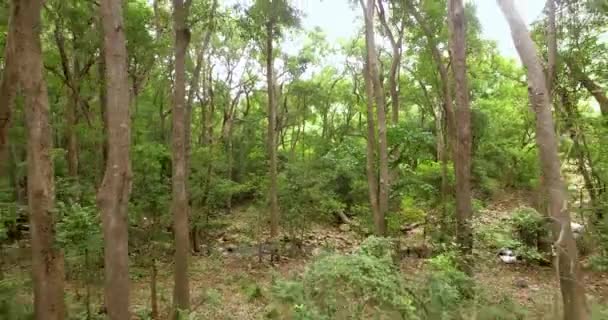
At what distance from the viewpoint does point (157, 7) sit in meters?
14.5

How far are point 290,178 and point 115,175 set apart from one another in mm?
10645

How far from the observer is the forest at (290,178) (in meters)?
5.62

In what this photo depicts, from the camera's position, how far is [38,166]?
18.5ft

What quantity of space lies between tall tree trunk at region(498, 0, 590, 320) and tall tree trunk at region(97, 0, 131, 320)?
14.8ft

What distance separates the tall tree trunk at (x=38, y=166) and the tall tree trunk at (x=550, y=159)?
5571mm

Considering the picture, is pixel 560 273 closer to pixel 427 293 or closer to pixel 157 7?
pixel 427 293

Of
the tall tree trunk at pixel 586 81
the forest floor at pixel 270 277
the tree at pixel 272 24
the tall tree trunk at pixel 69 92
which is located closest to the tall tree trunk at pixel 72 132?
the tall tree trunk at pixel 69 92

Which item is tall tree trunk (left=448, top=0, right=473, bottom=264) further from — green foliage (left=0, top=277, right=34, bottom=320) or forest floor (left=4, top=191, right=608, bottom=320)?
green foliage (left=0, top=277, right=34, bottom=320)

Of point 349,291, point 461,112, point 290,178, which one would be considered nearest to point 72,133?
point 290,178

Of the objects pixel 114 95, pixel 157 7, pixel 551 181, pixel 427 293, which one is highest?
pixel 157 7

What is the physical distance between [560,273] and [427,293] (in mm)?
1722

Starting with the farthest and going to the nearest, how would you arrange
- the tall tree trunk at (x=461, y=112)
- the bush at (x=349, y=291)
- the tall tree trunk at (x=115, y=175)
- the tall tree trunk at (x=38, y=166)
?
the tall tree trunk at (x=461, y=112) < the tall tree trunk at (x=38, y=166) < the bush at (x=349, y=291) < the tall tree trunk at (x=115, y=175)

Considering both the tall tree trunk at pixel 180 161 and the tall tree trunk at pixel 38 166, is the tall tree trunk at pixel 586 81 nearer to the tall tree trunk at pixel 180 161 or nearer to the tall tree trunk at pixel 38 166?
the tall tree trunk at pixel 180 161

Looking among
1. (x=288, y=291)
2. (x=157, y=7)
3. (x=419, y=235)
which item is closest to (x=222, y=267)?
(x=419, y=235)
